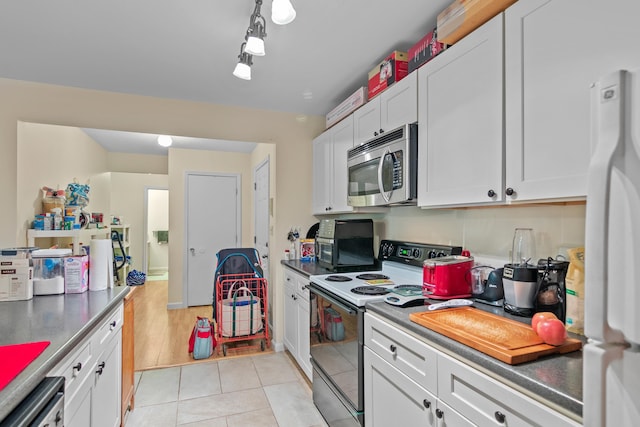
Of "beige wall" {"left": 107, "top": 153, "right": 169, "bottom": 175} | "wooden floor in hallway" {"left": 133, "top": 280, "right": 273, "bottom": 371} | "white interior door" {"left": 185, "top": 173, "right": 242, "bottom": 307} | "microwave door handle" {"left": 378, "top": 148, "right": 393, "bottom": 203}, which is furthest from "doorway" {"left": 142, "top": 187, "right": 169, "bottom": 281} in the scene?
"microwave door handle" {"left": 378, "top": 148, "right": 393, "bottom": 203}

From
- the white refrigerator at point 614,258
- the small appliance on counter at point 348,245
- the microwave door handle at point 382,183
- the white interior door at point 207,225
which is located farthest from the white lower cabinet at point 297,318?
the white interior door at point 207,225

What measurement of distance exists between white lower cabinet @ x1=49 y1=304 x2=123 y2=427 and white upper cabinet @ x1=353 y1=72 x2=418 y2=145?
1949 millimetres

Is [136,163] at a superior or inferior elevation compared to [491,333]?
superior

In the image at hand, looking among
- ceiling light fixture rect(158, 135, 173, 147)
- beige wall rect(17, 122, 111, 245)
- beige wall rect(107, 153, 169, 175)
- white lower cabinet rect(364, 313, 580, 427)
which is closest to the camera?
white lower cabinet rect(364, 313, 580, 427)

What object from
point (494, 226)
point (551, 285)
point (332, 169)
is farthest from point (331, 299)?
point (332, 169)

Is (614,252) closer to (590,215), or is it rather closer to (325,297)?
(590,215)

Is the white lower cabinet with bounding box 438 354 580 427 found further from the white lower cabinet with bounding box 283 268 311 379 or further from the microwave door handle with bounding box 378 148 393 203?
the white lower cabinet with bounding box 283 268 311 379

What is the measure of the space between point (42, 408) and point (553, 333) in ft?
4.91

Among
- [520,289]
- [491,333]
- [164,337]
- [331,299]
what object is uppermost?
[520,289]

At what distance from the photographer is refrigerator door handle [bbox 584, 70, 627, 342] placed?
1.87ft

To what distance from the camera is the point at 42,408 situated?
3.14 ft

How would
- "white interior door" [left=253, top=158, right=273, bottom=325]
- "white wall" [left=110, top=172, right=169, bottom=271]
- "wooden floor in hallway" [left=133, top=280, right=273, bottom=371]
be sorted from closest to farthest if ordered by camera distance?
"wooden floor in hallway" [left=133, top=280, right=273, bottom=371] → "white interior door" [left=253, top=158, right=273, bottom=325] → "white wall" [left=110, top=172, right=169, bottom=271]

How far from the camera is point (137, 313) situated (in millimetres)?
4848

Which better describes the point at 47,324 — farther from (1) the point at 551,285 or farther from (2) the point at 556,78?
(2) the point at 556,78
